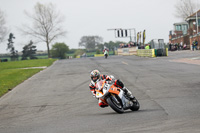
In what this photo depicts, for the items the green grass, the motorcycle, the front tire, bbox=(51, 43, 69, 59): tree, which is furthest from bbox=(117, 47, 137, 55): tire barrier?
the front tire

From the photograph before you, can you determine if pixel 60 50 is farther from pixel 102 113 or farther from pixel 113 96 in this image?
pixel 113 96

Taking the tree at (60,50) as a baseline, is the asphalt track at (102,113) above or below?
below

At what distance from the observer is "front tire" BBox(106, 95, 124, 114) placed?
922 centimetres

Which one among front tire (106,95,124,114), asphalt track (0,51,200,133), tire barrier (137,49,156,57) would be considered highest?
tire barrier (137,49,156,57)

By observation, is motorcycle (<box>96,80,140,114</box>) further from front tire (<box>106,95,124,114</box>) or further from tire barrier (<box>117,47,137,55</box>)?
tire barrier (<box>117,47,137,55</box>)

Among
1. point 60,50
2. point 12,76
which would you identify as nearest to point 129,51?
point 12,76

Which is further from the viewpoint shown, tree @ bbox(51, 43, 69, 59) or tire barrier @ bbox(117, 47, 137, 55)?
tree @ bbox(51, 43, 69, 59)

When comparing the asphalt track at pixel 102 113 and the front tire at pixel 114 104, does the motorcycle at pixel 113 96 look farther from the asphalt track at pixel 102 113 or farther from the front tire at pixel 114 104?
the asphalt track at pixel 102 113

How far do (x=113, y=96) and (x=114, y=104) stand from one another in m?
0.21

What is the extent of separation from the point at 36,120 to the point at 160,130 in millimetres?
4124

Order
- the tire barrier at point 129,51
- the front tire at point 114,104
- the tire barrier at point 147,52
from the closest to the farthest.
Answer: the front tire at point 114,104, the tire barrier at point 147,52, the tire barrier at point 129,51

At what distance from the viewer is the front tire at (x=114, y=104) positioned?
922cm

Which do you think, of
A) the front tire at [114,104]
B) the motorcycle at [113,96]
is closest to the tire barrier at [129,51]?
the motorcycle at [113,96]

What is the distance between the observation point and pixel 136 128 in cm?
734
